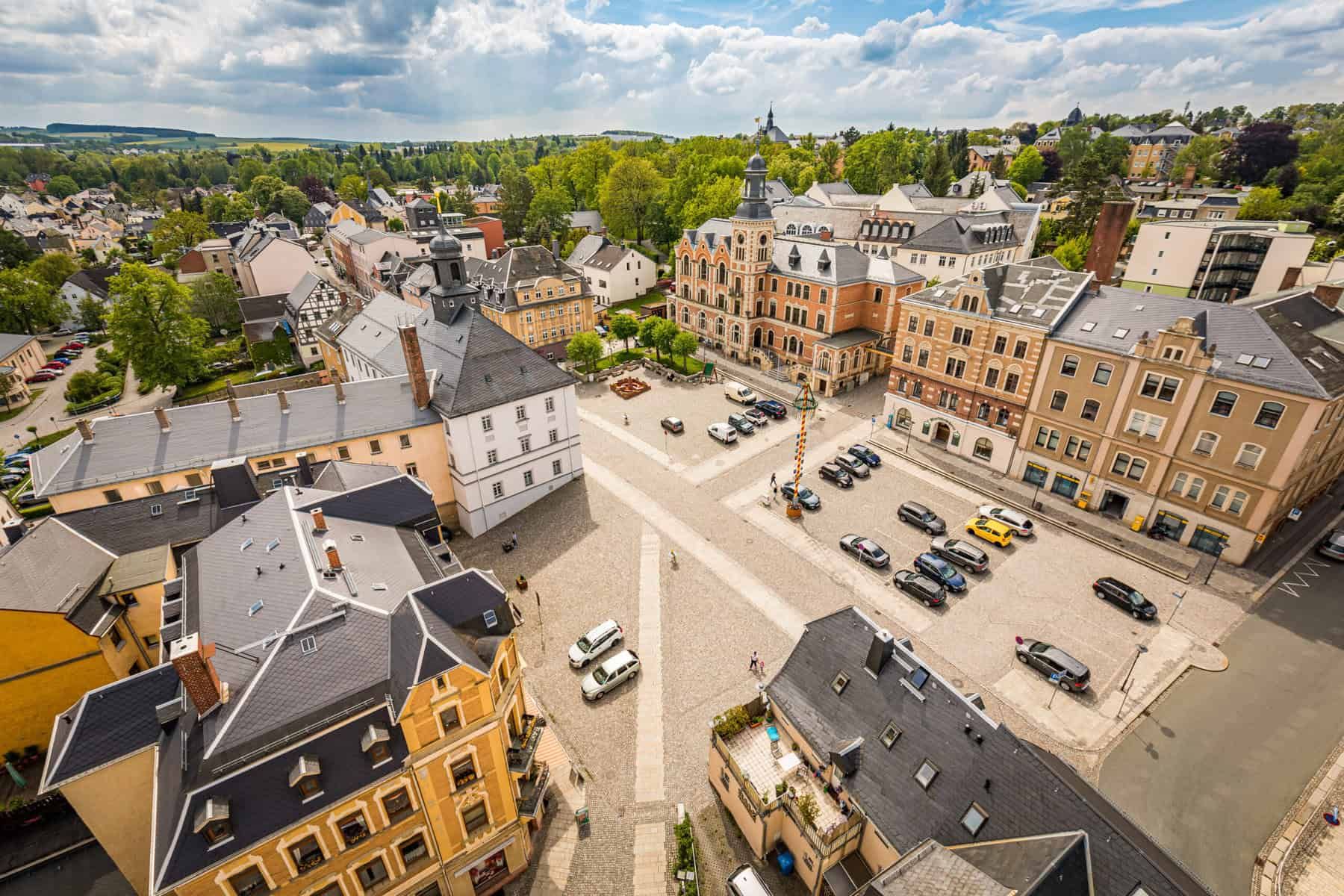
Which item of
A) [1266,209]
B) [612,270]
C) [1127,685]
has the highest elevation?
[1266,209]

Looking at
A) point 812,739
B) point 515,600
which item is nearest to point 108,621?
point 515,600

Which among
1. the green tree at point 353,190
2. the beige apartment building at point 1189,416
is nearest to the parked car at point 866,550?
the beige apartment building at point 1189,416

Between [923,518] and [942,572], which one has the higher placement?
[923,518]

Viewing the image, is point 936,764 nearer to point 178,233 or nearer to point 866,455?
point 866,455

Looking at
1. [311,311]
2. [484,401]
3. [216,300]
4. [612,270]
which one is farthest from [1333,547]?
[216,300]

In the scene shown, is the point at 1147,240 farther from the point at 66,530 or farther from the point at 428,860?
the point at 66,530

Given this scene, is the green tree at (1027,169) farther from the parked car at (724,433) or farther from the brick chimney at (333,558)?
the brick chimney at (333,558)

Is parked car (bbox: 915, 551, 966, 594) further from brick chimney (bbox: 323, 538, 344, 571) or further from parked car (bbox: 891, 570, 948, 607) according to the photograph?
brick chimney (bbox: 323, 538, 344, 571)
